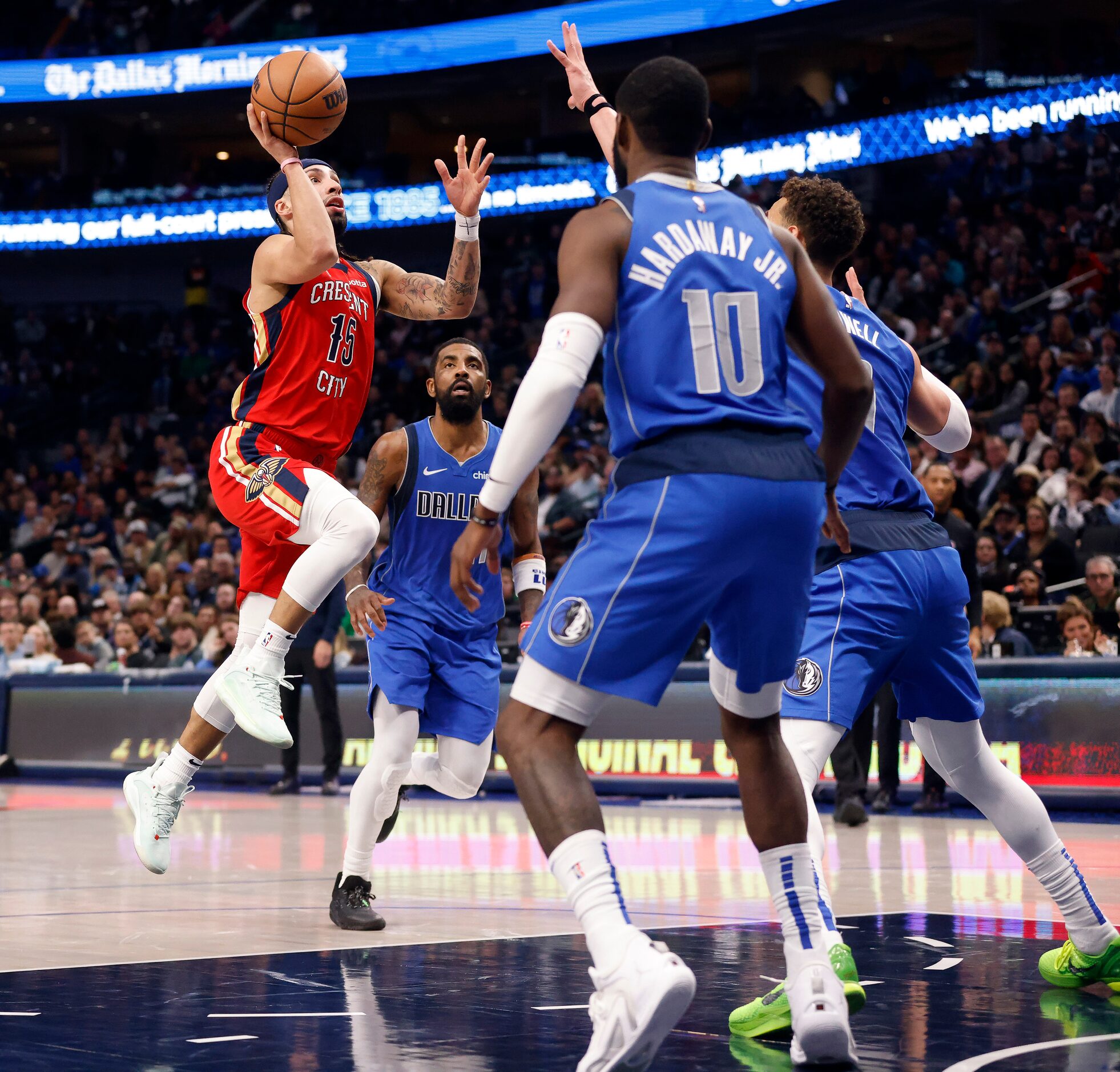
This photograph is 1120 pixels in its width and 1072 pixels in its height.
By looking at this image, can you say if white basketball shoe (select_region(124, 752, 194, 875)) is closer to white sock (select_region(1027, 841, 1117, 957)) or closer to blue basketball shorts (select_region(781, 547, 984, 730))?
blue basketball shorts (select_region(781, 547, 984, 730))

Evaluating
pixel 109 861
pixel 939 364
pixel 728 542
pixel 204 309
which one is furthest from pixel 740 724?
pixel 204 309

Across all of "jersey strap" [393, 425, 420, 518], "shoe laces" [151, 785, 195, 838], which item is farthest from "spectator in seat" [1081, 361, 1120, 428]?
"shoe laces" [151, 785, 195, 838]

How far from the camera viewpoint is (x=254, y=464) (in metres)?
5.62

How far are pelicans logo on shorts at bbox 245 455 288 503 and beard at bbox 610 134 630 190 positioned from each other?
7.39 feet

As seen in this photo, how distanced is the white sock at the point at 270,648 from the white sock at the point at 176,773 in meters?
0.46

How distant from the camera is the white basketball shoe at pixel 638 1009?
2.85 meters

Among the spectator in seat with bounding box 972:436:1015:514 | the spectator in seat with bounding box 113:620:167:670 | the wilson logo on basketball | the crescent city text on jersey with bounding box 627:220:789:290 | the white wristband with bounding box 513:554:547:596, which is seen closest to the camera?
the crescent city text on jersey with bounding box 627:220:789:290

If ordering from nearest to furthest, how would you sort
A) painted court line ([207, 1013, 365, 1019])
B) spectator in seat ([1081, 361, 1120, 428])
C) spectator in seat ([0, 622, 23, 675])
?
painted court line ([207, 1013, 365, 1019]) < spectator in seat ([1081, 361, 1120, 428]) < spectator in seat ([0, 622, 23, 675])

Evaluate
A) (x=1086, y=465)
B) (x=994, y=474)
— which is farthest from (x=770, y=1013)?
(x=994, y=474)

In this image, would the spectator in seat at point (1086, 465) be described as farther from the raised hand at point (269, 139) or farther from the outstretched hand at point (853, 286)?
the raised hand at point (269, 139)

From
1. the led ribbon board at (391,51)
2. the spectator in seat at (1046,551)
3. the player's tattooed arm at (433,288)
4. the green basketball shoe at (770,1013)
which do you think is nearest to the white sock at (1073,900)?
the green basketball shoe at (770,1013)

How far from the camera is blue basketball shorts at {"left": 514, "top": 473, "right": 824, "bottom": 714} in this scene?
124 inches

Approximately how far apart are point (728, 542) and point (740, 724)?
513 mm

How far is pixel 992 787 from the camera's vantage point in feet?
14.2
